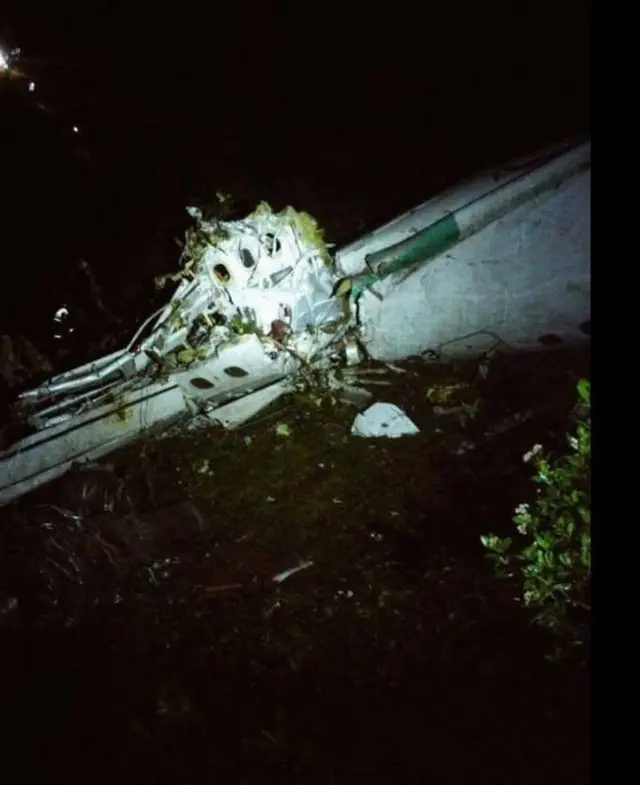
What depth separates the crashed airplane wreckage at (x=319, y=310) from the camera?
Result: 1963 millimetres

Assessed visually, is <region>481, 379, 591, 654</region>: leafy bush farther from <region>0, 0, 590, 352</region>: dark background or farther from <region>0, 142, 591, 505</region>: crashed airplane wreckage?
<region>0, 0, 590, 352</region>: dark background

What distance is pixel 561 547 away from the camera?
186 centimetres

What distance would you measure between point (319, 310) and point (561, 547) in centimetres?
91

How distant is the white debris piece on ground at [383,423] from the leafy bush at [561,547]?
0.37 metres

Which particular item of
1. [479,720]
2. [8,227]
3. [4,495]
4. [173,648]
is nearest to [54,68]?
[8,227]

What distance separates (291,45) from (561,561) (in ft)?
5.11

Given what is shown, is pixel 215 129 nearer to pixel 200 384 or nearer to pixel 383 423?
pixel 200 384

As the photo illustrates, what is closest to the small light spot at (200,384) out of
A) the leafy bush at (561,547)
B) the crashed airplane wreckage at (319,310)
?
the crashed airplane wreckage at (319,310)

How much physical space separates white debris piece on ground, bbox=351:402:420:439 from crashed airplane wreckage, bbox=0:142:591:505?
86 mm

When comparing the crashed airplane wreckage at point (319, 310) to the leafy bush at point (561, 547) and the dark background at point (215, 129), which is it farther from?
the leafy bush at point (561, 547)

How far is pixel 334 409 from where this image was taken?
207 centimetres

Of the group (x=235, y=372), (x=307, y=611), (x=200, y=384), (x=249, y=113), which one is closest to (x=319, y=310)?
(x=235, y=372)

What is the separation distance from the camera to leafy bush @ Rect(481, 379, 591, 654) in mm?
1845

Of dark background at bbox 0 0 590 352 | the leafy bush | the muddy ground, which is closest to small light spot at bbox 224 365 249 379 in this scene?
the muddy ground
